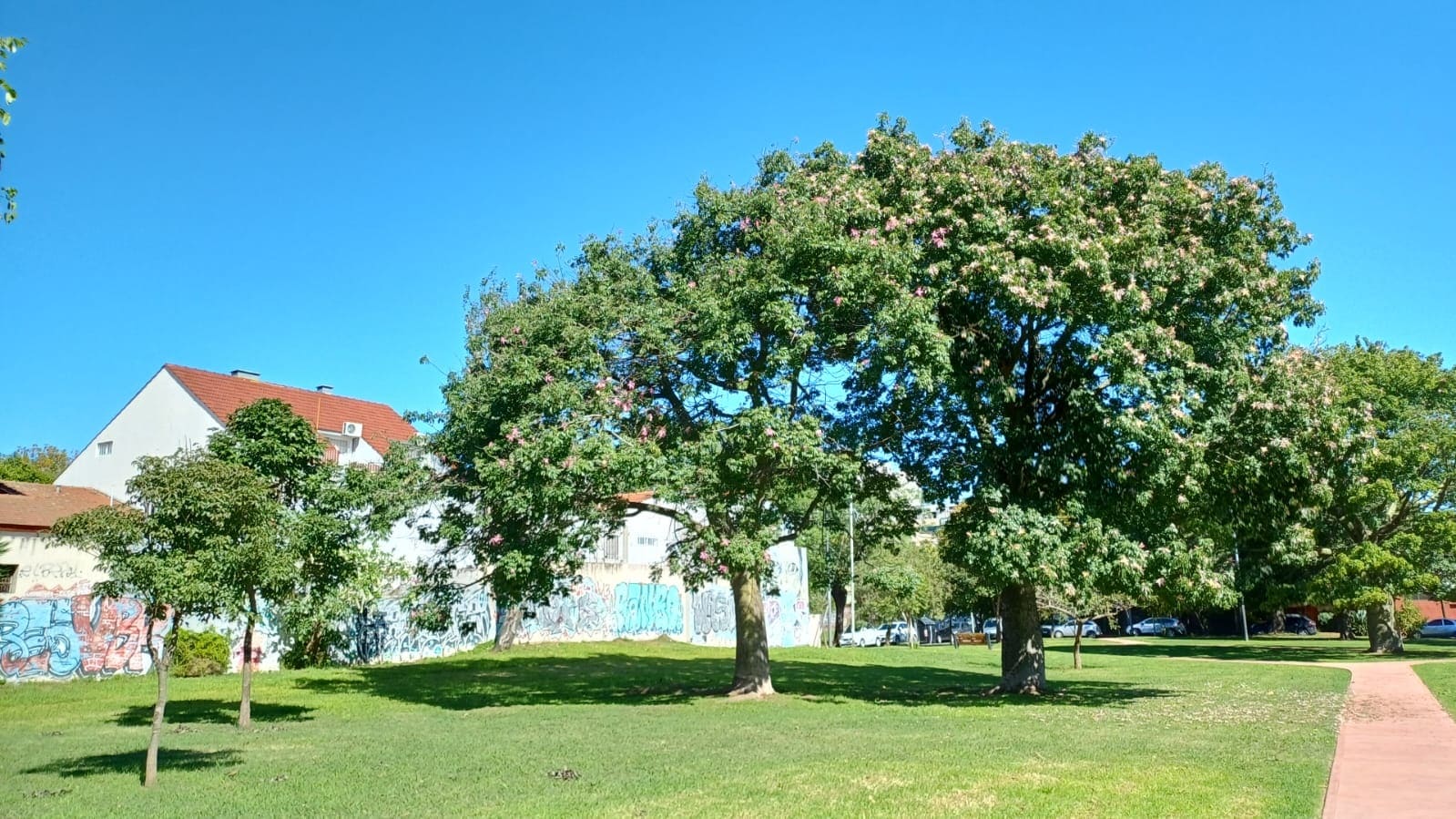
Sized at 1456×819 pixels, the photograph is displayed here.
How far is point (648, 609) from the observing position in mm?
36938

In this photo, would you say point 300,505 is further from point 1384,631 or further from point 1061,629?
point 1061,629

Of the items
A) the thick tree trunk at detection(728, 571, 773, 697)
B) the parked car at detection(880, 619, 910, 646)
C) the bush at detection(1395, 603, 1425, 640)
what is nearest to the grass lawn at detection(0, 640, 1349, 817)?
the thick tree trunk at detection(728, 571, 773, 697)

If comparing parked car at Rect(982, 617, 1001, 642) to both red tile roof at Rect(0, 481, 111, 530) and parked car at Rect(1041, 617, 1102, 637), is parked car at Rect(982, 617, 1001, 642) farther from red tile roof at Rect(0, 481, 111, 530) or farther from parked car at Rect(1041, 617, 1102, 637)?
red tile roof at Rect(0, 481, 111, 530)

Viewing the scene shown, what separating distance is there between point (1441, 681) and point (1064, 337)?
11.8 m

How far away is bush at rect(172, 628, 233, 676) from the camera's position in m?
23.4

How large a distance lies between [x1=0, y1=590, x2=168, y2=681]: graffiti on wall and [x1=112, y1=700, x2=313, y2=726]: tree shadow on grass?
511 centimetres

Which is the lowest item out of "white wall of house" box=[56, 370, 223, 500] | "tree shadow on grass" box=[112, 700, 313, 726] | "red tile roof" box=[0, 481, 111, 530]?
"tree shadow on grass" box=[112, 700, 313, 726]

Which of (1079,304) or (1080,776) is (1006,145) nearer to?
(1079,304)

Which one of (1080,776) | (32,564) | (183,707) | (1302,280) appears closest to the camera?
(1080,776)

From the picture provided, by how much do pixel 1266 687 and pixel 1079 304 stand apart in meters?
10.1

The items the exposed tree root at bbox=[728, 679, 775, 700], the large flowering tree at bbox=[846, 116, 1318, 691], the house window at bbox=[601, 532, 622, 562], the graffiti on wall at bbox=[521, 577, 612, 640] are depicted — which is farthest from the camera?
the house window at bbox=[601, 532, 622, 562]

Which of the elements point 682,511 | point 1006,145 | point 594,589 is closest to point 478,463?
point 682,511

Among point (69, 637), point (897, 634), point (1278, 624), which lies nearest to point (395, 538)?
point (69, 637)

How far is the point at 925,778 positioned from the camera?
900cm
